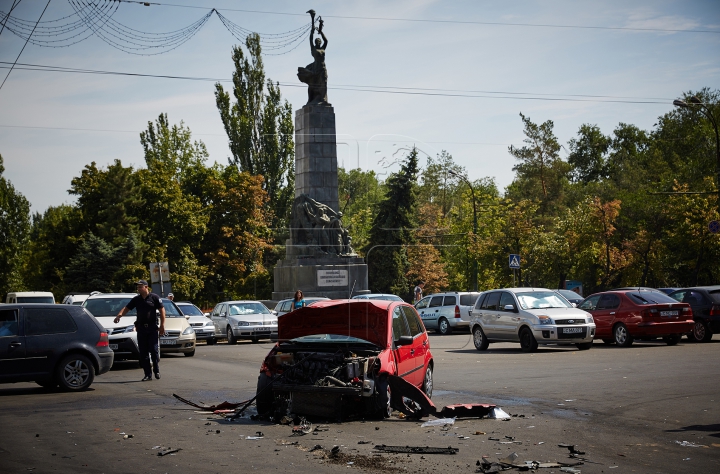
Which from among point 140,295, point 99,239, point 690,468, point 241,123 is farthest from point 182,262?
point 690,468

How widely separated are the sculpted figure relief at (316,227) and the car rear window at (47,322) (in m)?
27.4

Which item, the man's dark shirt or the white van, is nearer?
the man's dark shirt

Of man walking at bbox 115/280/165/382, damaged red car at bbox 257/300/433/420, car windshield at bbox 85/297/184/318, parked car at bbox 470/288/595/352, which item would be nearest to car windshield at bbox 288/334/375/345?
damaged red car at bbox 257/300/433/420

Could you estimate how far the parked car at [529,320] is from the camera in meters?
22.2

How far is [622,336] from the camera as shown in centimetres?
2392

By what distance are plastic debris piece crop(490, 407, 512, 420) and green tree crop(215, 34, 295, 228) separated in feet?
193

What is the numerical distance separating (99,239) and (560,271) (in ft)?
102

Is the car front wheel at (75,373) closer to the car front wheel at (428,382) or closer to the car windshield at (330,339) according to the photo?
the car windshield at (330,339)

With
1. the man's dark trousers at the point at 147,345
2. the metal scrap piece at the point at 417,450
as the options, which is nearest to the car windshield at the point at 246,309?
the man's dark trousers at the point at 147,345

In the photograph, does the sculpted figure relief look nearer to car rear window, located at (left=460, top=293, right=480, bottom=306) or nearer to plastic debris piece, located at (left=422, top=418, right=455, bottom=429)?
car rear window, located at (left=460, top=293, right=480, bottom=306)

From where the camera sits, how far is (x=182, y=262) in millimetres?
59688

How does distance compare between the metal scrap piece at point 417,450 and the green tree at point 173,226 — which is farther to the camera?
the green tree at point 173,226

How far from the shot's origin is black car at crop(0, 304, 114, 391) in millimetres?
13984

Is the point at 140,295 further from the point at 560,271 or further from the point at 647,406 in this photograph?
the point at 560,271
